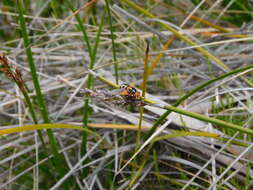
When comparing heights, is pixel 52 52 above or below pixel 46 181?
above

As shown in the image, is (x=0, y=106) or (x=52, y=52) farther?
(x=52, y=52)

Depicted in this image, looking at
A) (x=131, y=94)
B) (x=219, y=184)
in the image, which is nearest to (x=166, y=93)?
(x=219, y=184)

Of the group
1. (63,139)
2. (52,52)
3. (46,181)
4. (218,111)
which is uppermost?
(52,52)

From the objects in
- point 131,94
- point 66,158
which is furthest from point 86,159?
point 131,94

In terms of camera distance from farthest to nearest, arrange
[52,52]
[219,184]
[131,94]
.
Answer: [52,52] < [219,184] < [131,94]

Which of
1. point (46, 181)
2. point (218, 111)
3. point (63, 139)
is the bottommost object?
point (46, 181)

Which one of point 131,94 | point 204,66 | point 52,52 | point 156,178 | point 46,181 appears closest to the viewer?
point 131,94

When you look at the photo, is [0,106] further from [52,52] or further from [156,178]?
[156,178]

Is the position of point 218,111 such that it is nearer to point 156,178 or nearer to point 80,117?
point 156,178

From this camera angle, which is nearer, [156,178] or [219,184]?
[219,184]
